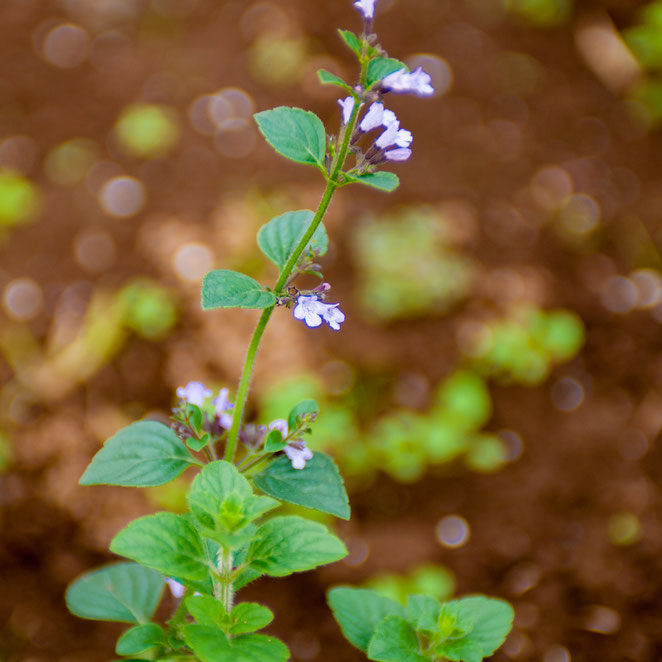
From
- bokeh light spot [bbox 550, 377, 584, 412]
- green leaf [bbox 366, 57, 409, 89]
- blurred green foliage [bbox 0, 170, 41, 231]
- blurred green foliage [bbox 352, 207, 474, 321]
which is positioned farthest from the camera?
blurred green foliage [bbox 0, 170, 41, 231]

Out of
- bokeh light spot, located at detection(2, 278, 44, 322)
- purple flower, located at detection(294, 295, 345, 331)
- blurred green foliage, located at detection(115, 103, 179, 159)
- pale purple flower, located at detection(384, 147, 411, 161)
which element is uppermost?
blurred green foliage, located at detection(115, 103, 179, 159)

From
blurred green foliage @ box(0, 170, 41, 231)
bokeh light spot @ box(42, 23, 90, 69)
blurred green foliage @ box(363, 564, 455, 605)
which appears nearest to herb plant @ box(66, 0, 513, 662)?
blurred green foliage @ box(363, 564, 455, 605)

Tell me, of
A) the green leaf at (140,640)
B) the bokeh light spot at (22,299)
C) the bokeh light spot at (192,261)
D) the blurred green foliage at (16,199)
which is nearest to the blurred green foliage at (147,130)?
the blurred green foliage at (16,199)

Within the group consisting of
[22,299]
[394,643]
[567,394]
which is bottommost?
[394,643]

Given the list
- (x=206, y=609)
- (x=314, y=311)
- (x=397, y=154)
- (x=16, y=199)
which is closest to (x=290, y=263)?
(x=314, y=311)

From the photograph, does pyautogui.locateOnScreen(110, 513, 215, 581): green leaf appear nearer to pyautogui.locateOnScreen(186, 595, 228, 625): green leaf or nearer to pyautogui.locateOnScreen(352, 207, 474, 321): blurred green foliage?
pyautogui.locateOnScreen(186, 595, 228, 625): green leaf

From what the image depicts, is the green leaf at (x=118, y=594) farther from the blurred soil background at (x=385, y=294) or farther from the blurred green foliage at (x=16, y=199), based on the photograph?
the blurred green foliage at (x=16, y=199)

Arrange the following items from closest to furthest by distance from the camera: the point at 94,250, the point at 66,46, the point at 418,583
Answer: the point at 418,583 → the point at 94,250 → the point at 66,46

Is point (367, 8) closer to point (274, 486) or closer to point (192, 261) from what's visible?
point (274, 486)
